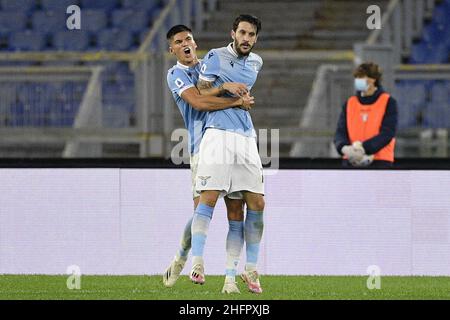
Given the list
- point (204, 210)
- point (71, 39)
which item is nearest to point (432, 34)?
point (71, 39)

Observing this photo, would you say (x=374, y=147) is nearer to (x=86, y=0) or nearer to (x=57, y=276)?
(x=57, y=276)

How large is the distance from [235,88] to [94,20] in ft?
A: 33.4

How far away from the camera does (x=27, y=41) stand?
19812 millimetres

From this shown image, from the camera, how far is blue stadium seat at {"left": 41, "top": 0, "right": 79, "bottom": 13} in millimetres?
19797

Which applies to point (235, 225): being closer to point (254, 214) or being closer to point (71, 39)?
point (254, 214)

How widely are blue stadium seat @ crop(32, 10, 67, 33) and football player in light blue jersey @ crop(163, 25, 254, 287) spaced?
30.0ft

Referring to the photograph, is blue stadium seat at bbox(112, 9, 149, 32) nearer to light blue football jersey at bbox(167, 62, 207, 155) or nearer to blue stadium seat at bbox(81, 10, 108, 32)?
blue stadium seat at bbox(81, 10, 108, 32)

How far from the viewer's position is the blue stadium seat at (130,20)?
65.2 ft

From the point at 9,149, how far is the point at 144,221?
3529 millimetres

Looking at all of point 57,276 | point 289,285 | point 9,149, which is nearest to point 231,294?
point 289,285

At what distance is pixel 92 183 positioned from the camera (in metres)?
12.2

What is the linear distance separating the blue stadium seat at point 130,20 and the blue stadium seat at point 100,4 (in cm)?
33

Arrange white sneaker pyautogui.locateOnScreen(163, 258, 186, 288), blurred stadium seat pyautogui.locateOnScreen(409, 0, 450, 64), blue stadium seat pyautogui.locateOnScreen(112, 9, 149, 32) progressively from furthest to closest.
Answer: blue stadium seat pyautogui.locateOnScreen(112, 9, 149, 32), blurred stadium seat pyautogui.locateOnScreen(409, 0, 450, 64), white sneaker pyautogui.locateOnScreen(163, 258, 186, 288)

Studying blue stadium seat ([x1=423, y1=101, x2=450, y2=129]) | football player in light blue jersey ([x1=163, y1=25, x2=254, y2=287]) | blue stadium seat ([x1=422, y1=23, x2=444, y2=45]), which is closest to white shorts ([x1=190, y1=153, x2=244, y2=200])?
football player in light blue jersey ([x1=163, y1=25, x2=254, y2=287])
